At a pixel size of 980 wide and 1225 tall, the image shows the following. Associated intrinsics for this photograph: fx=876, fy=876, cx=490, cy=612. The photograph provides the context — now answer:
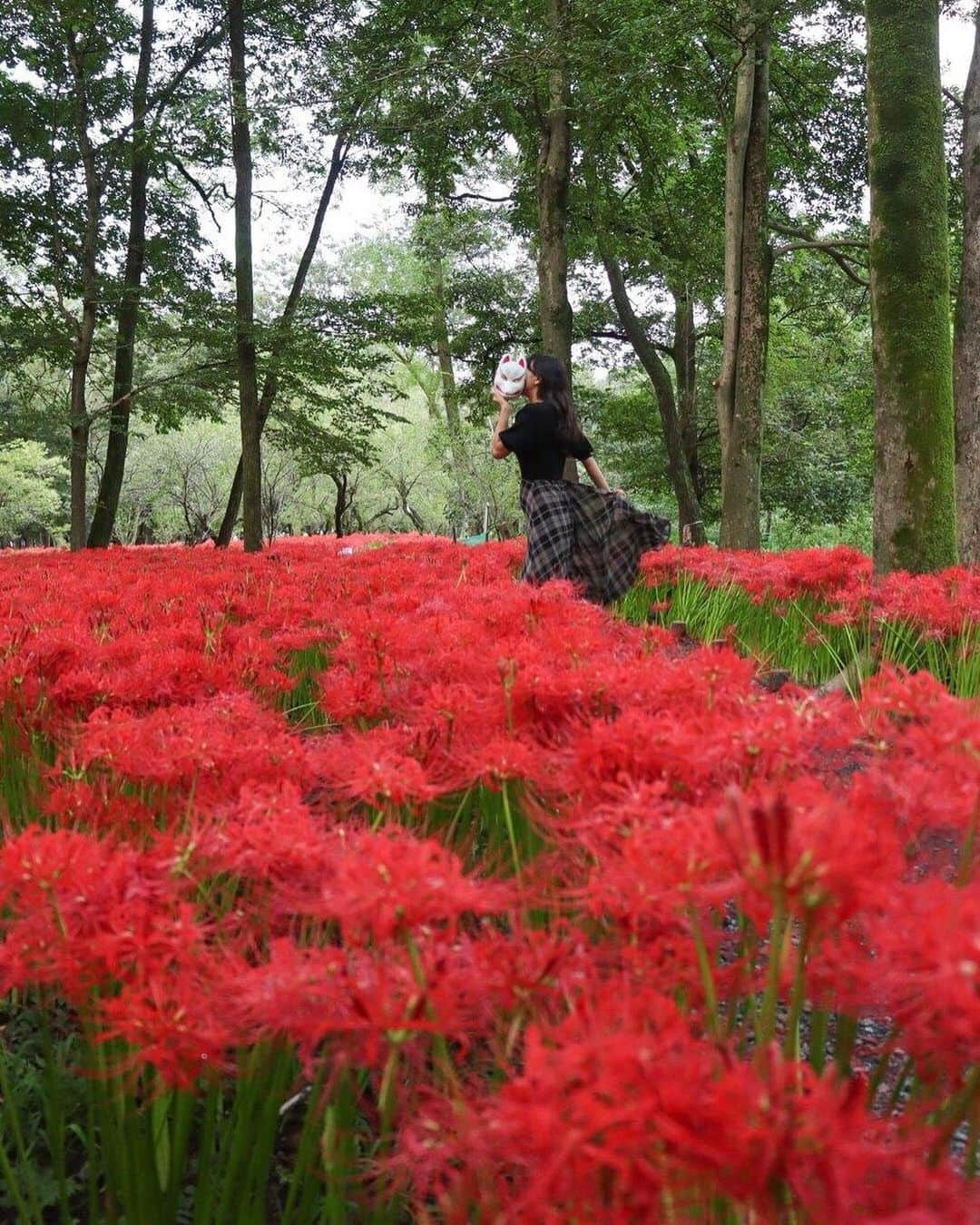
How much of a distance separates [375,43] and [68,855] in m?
11.9

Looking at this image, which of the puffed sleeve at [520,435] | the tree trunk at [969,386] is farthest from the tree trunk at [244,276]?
the tree trunk at [969,386]

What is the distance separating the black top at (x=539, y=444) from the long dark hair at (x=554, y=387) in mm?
34

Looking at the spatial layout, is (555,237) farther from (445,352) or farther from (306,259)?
(445,352)

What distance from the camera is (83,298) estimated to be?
35.4 feet

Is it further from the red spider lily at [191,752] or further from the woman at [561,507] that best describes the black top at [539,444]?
the red spider lily at [191,752]

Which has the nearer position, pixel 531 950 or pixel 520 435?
pixel 531 950

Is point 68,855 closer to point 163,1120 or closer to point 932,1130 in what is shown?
point 163,1120

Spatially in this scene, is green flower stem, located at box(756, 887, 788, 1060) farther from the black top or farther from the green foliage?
the green foliage

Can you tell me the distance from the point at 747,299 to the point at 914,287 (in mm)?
3992

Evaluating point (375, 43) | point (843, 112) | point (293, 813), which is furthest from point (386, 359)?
point (293, 813)

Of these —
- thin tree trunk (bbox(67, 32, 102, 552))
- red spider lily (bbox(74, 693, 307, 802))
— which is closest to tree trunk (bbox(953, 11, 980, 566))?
red spider lily (bbox(74, 693, 307, 802))

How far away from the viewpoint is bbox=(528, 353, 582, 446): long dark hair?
5098mm

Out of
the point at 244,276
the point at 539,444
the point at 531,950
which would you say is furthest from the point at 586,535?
the point at 244,276

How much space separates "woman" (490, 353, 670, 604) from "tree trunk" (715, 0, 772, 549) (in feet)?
11.3
